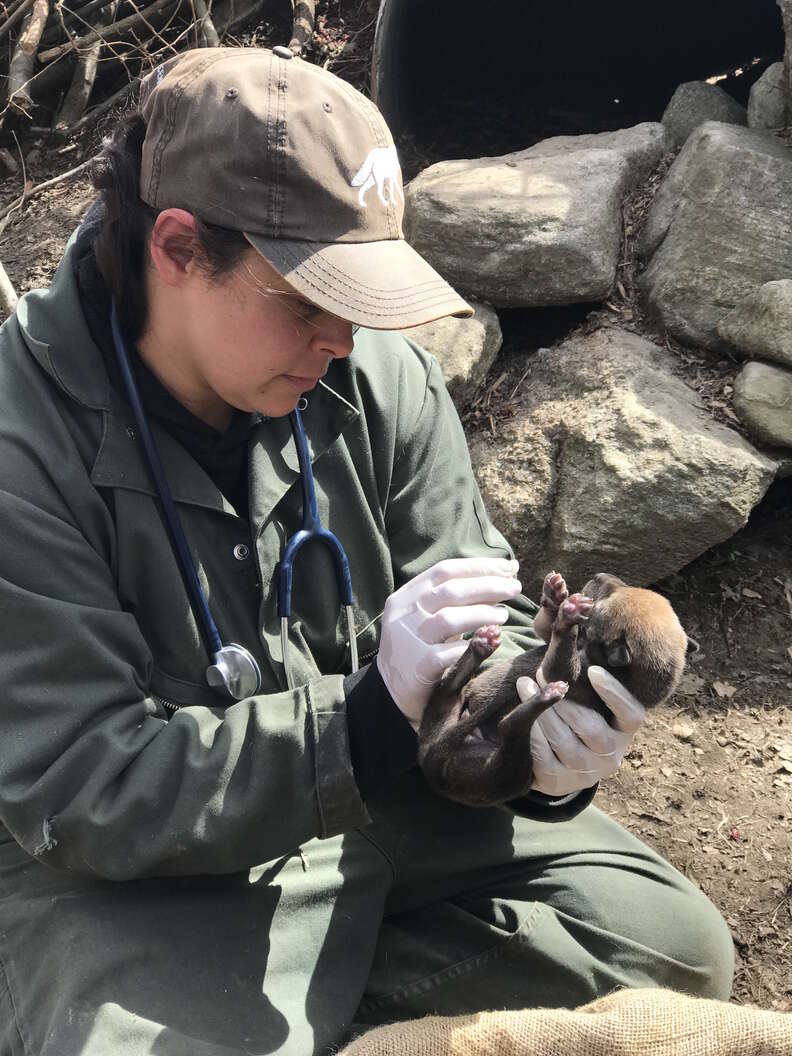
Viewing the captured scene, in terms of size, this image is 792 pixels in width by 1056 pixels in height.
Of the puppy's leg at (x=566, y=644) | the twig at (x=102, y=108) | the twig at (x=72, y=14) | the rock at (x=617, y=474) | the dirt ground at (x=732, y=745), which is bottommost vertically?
the dirt ground at (x=732, y=745)

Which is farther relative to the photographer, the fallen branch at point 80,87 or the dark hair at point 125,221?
the fallen branch at point 80,87

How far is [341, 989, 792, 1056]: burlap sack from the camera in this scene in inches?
81.0

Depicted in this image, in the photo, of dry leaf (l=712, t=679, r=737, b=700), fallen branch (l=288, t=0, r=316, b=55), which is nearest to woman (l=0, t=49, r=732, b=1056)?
dry leaf (l=712, t=679, r=737, b=700)

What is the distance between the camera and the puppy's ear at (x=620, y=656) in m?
2.69

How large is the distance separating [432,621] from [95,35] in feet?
19.6

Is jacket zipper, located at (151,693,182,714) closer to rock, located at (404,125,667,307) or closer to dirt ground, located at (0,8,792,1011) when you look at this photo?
dirt ground, located at (0,8,792,1011)

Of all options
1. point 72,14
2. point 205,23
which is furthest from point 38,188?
point 205,23

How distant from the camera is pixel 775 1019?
2.07 metres

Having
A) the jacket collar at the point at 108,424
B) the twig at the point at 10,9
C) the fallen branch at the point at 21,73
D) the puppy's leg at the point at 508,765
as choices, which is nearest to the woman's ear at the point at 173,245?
the jacket collar at the point at 108,424

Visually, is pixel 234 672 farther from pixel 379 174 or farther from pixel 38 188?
pixel 38 188

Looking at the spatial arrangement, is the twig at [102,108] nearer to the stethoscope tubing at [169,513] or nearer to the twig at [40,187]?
the twig at [40,187]

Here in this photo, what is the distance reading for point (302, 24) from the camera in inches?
269

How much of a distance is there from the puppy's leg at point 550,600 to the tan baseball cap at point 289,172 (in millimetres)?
778

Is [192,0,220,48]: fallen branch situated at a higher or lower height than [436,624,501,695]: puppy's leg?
higher
